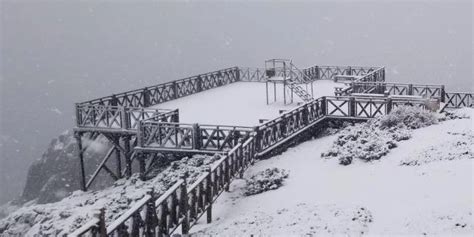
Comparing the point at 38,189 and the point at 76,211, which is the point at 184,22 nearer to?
the point at 38,189

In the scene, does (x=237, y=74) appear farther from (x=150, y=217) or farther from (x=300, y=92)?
(x=150, y=217)

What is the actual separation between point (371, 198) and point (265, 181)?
3444mm

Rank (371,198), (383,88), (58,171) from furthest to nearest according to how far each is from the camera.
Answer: (58,171) → (383,88) → (371,198)

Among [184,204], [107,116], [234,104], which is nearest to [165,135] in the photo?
[107,116]

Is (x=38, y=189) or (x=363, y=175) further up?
(x=363, y=175)

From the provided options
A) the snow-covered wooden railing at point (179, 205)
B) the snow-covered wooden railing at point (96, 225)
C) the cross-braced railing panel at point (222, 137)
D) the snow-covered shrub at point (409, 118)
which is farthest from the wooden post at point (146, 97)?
the snow-covered wooden railing at point (96, 225)

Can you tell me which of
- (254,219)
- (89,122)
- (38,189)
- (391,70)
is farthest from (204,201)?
(391,70)

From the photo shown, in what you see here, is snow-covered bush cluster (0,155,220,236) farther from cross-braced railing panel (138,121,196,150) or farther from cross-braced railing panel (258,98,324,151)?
cross-braced railing panel (258,98,324,151)

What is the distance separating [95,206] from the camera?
725 inches

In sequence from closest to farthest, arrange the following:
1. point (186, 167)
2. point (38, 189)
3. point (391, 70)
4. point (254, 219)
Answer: point (254, 219)
point (186, 167)
point (38, 189)
point (391, 70)

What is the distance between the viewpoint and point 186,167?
17797 millimetres

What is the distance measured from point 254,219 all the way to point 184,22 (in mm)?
140899

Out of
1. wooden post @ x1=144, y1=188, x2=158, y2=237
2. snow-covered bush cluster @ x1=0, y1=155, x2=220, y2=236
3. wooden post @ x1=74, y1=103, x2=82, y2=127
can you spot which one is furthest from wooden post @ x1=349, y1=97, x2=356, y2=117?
wooden post @ x1=144, y1=188, x2=158, y2=237

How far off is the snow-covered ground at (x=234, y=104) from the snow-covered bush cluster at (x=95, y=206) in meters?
4.60
